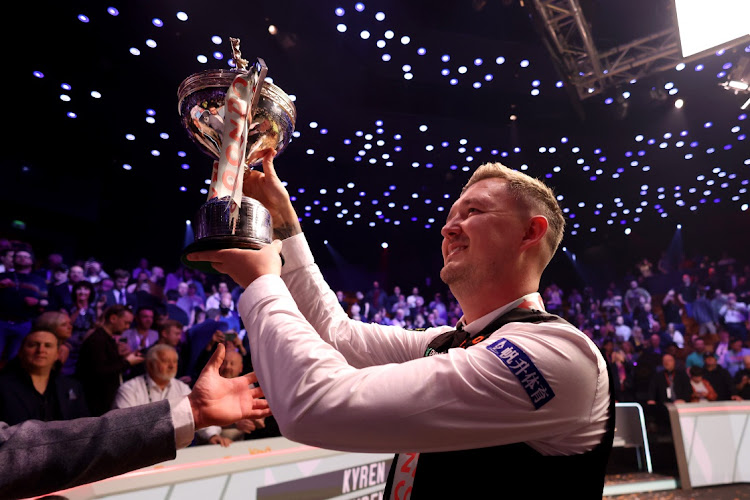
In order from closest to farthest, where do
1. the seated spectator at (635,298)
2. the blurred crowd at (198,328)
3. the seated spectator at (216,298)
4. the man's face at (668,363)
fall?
the blurred crowd at (198,328) < the man's face at (668,363) < the seated spectator at (216,298) < the seated spectator at (635,298)

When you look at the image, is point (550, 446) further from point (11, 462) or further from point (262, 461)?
point (262, 461)

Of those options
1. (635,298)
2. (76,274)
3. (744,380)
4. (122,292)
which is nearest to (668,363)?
(744,380)

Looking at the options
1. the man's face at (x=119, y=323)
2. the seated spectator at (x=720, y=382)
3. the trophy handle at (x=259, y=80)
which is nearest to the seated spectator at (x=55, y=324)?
the man's face at (x=119, y=323)

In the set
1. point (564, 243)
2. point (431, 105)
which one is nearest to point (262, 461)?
point (431, 105)

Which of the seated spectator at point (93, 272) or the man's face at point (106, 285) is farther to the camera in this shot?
the seated spectator at point (93, 272)

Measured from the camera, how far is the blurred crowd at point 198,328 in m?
3.39

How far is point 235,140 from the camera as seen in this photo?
120cm

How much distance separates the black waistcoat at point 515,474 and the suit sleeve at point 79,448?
619 mm

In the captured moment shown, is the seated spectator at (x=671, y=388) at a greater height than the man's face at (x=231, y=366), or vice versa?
Result: the man's face at (x=231, y=366)

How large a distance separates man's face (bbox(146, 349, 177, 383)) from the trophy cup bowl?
2.64m

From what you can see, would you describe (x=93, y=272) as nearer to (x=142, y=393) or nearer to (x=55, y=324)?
(x=55, y=324)

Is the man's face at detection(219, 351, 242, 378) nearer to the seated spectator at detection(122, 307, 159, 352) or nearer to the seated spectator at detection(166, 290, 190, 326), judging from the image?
the seated spectator at detection(122, 307, 159, 352)

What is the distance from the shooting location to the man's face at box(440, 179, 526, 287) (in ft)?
3.91

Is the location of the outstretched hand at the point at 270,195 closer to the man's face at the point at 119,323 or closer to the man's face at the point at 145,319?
the man's face at the point at 119,323
